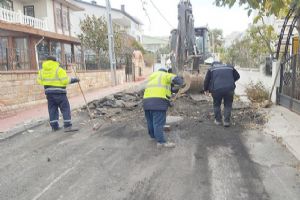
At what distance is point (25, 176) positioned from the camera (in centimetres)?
472

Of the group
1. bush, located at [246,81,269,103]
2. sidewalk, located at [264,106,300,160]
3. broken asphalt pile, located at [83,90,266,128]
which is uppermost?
bush, located at [246,81,269,103]

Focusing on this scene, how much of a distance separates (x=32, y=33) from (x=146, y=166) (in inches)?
556

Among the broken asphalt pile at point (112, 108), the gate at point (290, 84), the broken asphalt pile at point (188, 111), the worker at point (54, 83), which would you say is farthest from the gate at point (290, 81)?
the worker at point (54, 83)

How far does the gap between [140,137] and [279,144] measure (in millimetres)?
2998

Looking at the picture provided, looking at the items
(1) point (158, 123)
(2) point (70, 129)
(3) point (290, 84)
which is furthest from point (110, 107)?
(3) point (290, 84)

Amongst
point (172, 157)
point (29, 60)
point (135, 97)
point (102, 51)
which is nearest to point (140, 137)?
point (172, 157)

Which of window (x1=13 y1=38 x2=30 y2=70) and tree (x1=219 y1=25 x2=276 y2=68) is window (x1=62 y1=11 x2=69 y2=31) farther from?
window (x1=13 y1=38 x2=30 y2=70)

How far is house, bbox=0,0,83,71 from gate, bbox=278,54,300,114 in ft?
30.9

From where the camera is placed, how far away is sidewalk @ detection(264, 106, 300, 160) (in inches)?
236

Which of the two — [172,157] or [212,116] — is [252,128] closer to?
[212,116]

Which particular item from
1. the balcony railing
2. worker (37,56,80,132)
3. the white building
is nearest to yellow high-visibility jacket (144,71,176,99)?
worker (37,56,80,132)

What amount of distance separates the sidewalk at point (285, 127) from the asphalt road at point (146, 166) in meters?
0.22

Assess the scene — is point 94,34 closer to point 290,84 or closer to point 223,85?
point 290,84

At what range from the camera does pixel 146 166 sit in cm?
502
